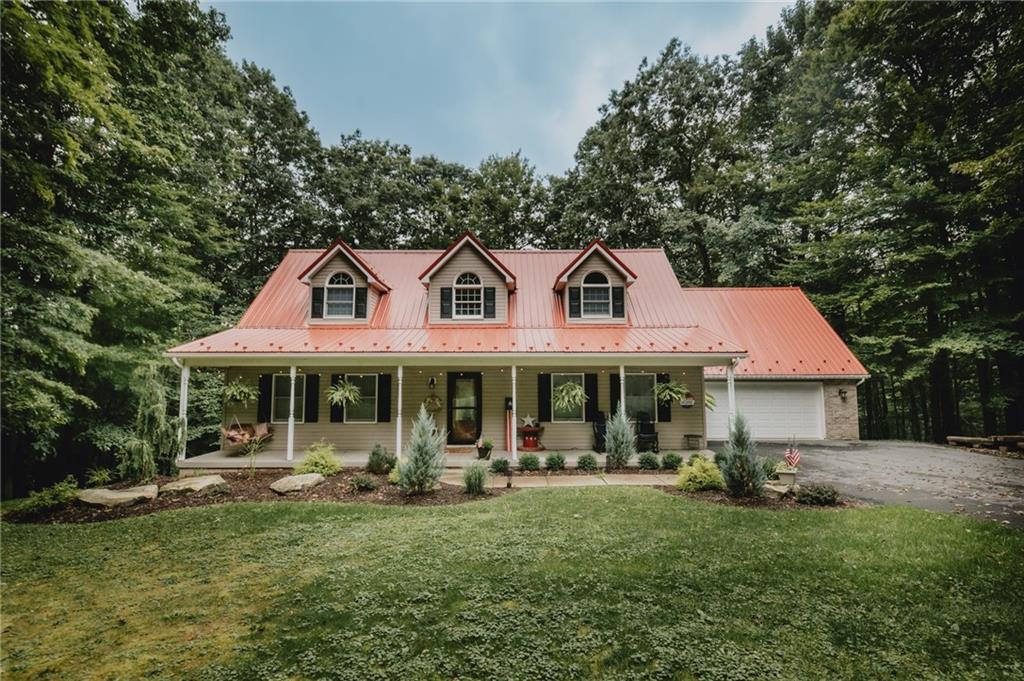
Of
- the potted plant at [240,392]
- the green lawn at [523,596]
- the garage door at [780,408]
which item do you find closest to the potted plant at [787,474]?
the green lawn at [523,596]

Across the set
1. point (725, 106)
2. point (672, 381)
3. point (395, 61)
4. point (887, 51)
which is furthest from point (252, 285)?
point (887, 51)

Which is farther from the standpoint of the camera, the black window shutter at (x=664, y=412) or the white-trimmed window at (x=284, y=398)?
the black window shutter at (x=664, y=412)

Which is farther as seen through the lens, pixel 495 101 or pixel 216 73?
pixel 495 101

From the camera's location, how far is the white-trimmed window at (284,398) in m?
13.4

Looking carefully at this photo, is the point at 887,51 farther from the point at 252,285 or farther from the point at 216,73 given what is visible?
the point at 252,285

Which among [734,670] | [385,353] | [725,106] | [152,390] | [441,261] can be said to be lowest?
[734,670]

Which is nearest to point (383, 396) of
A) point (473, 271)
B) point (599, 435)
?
point (473, 271)

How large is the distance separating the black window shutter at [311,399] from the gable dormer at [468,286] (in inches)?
156

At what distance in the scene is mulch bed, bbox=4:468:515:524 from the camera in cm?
811

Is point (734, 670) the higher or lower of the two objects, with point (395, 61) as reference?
lower

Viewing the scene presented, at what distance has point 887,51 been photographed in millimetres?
17297

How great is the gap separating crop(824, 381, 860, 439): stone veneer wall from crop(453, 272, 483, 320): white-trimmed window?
1309cm

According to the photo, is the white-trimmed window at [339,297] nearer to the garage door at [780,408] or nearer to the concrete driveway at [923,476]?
the concrete driveway at [923,476]

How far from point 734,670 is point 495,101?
32.4m
